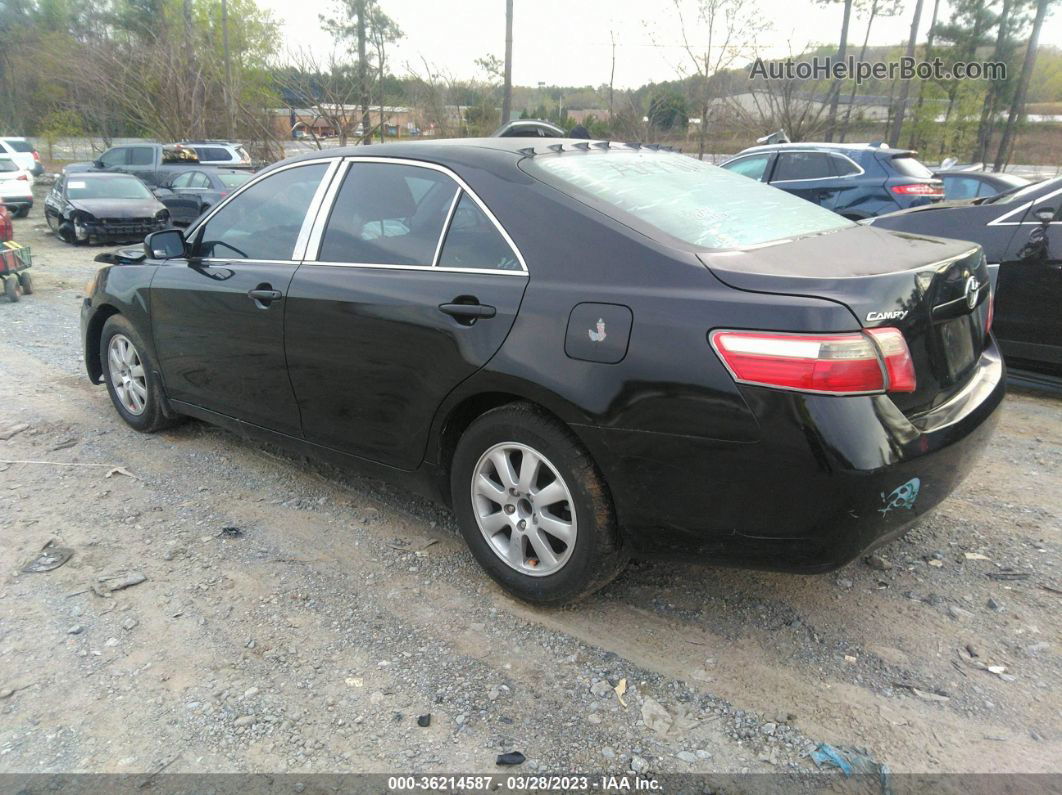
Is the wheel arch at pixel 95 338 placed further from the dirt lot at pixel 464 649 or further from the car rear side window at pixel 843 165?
the car rear side window at pixel 843 165

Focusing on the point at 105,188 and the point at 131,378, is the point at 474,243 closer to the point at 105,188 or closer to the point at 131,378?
the point at 131,378

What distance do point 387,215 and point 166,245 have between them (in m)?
1.61

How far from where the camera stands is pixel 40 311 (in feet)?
29.5

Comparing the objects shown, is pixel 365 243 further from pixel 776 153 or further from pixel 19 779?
pixel 776 153

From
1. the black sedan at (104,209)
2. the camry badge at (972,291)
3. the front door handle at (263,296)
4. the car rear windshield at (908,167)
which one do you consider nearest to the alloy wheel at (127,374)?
the front door handle at (263,296)

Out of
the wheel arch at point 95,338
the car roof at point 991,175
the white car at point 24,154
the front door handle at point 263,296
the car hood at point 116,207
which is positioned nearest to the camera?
the front door handle at point 263,296

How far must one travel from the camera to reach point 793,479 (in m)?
2.31

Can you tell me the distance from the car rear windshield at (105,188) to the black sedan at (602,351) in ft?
43.1

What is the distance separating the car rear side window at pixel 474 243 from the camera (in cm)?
290

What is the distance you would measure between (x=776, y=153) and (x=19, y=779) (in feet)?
36.8

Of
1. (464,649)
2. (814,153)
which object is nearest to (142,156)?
(814,153)

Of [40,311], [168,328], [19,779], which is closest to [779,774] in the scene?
[19,779]

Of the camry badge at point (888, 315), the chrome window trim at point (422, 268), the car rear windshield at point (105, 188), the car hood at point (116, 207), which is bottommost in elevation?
the car hood at point (116, 207)

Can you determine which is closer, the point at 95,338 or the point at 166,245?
the point at 166,245
